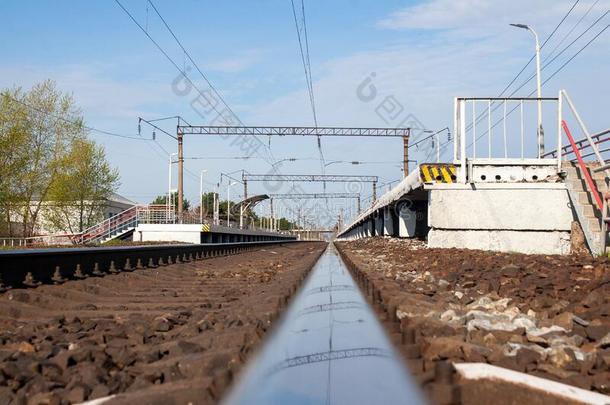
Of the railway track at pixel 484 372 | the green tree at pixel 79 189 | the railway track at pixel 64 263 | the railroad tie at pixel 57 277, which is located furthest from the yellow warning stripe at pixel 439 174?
the green tree at pixel 79 189

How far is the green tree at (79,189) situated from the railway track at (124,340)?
44.6 meters

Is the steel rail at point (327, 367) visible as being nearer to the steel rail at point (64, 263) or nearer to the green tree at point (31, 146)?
the steel rail at point (64, 263)

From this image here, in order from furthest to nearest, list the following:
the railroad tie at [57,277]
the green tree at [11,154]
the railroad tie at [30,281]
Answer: the green tree at [11,154], the railroad tie at [57,277], the railroad tie at [30,281]

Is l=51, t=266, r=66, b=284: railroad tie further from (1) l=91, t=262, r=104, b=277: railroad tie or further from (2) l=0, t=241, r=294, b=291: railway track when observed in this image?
(1) l=91, t=262, r=104, b=277: railroad tie

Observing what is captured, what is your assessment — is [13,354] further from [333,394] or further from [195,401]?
[333,394]

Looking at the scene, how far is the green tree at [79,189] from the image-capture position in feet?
167

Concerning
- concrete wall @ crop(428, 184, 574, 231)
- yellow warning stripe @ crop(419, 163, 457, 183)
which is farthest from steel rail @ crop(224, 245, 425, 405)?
yellow warning stripe @ crop(419, 163, 457, 183)

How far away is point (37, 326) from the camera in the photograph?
18.5ft

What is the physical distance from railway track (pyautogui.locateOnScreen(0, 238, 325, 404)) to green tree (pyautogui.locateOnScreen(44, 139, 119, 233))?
1754 inches

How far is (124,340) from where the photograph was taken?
195 inches

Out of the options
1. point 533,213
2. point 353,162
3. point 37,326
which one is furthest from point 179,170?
point 37,326

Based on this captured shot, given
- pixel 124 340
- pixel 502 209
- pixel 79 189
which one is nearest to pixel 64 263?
pixel 124 340

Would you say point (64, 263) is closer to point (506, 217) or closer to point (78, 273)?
point (78, 273)

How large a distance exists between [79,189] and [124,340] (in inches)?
1966
